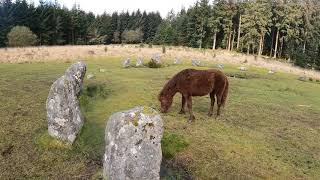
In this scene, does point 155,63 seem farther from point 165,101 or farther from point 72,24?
point 72,24

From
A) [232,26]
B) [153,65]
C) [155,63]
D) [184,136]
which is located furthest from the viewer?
[232,26]

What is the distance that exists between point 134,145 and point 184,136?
173 inches

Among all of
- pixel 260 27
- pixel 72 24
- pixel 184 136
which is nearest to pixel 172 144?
pixel 184 136

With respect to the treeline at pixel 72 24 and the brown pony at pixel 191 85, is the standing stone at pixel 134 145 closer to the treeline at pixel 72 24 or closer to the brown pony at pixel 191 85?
the brown pony at pixel 191 85

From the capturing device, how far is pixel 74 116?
1465cm

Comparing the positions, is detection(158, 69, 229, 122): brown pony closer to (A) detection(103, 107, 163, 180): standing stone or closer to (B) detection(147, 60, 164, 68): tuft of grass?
(A) detection(103, 107, 163, 180): standing stone

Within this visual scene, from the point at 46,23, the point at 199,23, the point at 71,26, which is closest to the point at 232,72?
the point at 199,23

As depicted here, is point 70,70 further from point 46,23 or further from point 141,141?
point 46,23

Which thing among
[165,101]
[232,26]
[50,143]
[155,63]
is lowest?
[50,143]

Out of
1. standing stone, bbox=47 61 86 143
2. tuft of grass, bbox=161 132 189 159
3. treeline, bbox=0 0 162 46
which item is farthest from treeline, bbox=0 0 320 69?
standing stone, bbox=47 61 86 143

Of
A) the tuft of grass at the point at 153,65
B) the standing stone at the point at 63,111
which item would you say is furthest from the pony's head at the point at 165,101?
the tuft of grass at the point at 153,65

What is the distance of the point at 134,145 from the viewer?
34.7ft

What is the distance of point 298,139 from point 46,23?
238ft

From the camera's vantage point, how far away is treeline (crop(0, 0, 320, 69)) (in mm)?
72688
